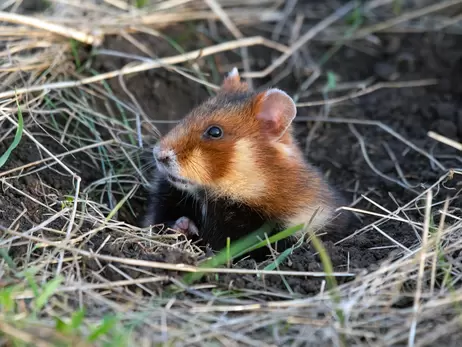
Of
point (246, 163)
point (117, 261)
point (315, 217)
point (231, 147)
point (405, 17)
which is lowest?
point (315, 217)

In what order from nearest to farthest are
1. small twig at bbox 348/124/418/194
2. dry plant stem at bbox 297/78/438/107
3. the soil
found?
the soil < small twig at bbox 348/124/418/194 < dry plant stem at bbox 297/78/438/107

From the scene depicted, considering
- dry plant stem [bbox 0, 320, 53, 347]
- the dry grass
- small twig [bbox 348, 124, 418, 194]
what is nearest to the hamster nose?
the dry grass

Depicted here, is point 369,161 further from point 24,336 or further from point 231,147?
point 24,336

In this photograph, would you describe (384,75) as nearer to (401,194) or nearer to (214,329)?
(401,194)

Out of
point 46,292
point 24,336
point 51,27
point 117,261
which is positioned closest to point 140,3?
point 51,27

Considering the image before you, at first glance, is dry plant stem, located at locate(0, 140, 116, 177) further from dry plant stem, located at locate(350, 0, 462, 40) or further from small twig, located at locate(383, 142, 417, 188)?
dry plant stem, located at locate(350, 0, 462, 40)

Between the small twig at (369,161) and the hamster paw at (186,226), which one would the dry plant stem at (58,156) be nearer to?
the hamster paw at (186,226)

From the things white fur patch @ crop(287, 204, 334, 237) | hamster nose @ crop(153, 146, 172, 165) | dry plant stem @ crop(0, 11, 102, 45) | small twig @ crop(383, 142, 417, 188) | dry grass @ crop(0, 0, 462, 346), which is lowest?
small twig @ crop(383, 142, 417, 188)
